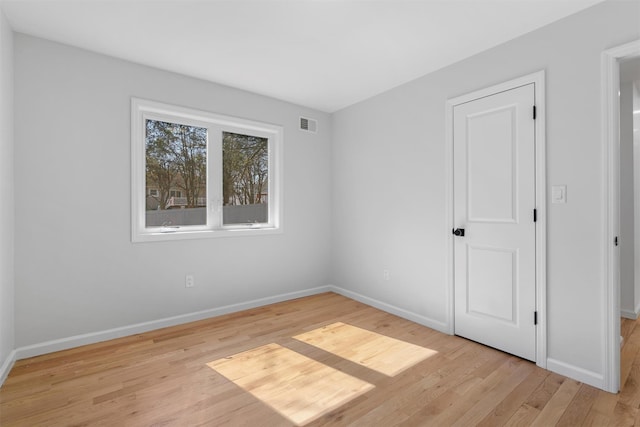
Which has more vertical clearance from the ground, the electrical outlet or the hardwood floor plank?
the electrical outlet

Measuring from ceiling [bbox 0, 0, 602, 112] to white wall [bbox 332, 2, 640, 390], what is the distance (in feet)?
0.68

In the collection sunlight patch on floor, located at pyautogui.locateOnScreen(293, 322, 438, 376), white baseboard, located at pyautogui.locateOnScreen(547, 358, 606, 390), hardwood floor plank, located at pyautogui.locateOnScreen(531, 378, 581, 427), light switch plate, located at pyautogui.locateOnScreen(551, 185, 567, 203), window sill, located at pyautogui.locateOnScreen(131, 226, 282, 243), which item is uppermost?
light switch plate, located at pyautogui.locateOnScreen(551, 185, 567, 203)

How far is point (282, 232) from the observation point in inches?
154

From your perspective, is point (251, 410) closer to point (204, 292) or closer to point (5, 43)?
point (204, 292)

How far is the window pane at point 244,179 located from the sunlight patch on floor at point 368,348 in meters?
1.64

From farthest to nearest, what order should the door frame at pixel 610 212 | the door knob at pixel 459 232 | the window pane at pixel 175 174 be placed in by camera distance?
the window pane at pixel 175 174 → the door knob at pixel 459 232 → the door frame at pixel 610 212

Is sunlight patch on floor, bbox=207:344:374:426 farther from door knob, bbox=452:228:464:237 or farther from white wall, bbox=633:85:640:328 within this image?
white wall, bbox=633:85:640:328

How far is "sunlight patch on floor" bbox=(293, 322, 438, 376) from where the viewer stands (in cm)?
236

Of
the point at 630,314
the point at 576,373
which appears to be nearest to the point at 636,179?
the point at 630,314

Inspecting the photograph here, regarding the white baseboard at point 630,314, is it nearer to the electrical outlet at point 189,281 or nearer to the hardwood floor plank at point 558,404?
the hardwood floor plank at point 558,404

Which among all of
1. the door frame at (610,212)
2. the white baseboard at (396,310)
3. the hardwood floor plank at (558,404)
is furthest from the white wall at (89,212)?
the door frame at (610,212)

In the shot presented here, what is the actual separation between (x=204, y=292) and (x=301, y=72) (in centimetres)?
256

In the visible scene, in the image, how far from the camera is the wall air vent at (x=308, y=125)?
13.4 ft

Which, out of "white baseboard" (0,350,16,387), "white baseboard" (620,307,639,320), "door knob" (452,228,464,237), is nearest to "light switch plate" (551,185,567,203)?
"door knob" (452,228,464,237)
